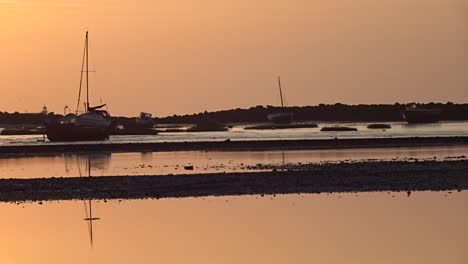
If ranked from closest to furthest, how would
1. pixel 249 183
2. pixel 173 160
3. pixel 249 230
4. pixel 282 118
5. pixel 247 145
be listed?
pixel 249 230 < pixel 249 183 < pixel 173 160 < pixel 247 145 < pixel 282 118

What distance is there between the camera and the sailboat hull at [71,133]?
3585 inches

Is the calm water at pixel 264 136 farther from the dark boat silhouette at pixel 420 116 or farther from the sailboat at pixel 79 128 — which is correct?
the dark boat silhouette at pixel 420 116

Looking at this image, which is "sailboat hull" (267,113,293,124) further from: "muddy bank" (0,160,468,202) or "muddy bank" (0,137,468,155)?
"muddy bank" (0,160,468,202)

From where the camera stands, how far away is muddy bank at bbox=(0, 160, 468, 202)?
4059 cm

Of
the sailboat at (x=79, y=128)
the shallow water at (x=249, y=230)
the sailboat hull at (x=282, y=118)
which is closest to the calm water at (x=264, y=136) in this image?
the sailboat at (x=79, y=128)

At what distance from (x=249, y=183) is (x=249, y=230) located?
44.0 feet

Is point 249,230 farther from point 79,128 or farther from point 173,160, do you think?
point 79,128

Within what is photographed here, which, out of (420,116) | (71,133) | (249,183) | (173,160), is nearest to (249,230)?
(249,183)

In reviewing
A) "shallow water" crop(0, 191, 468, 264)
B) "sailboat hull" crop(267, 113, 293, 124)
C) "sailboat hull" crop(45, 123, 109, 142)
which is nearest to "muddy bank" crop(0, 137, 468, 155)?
"sailboat hull" crop(45, 123, 109, 142)

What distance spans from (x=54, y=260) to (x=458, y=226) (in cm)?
1036

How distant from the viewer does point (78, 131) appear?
91.4 metres

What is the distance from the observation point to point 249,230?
29672 millimetres

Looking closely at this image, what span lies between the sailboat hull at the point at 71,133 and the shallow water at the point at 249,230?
52.7 m

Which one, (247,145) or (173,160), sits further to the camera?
(247,145)
